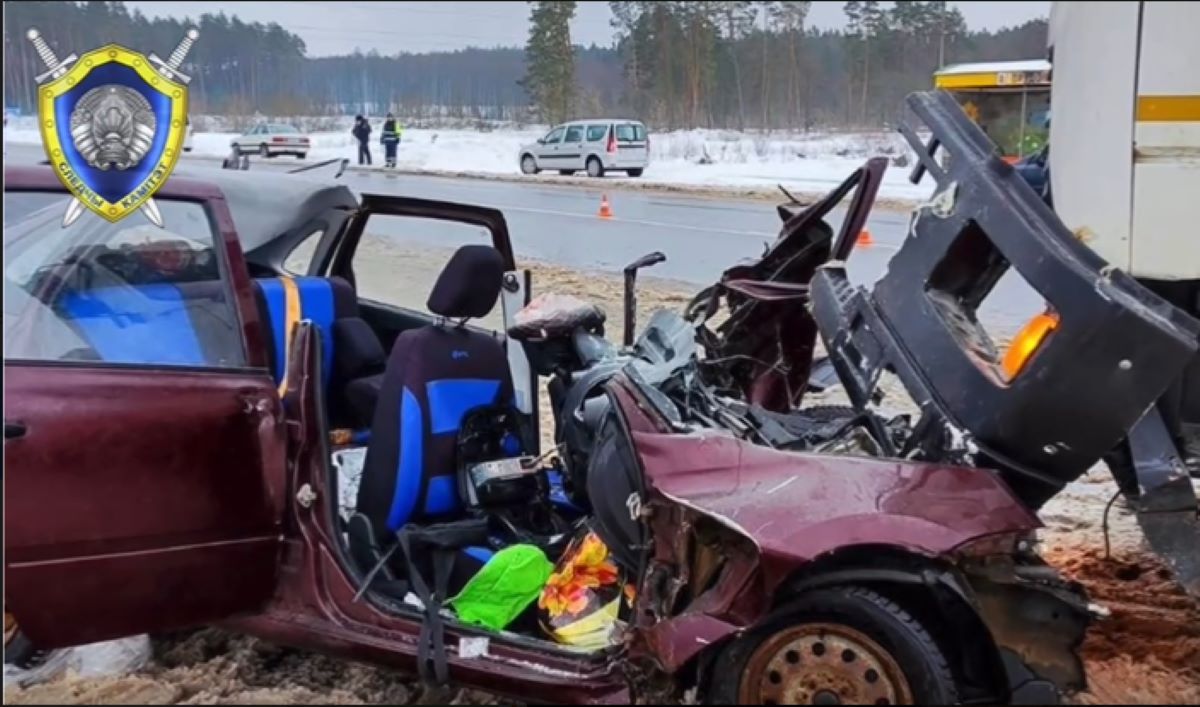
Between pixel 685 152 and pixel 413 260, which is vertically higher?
pixel 685 152

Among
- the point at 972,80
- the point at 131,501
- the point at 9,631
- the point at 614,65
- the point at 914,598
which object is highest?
the point at 972,80

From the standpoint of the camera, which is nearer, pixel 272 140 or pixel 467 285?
pixel 467 285

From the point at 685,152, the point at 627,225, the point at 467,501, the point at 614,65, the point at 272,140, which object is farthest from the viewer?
the point at 627,225

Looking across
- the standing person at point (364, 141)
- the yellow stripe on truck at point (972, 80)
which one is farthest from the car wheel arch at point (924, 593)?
the yellow stripe on truck at point (972, 80)

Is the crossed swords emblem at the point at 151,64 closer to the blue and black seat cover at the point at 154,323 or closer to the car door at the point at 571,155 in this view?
the blue and black seat cover at the point at 154,323

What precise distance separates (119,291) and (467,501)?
1.26m

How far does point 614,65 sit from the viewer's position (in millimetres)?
5457

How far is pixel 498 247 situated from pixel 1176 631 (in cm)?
280

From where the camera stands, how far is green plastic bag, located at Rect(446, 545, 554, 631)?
126 inches

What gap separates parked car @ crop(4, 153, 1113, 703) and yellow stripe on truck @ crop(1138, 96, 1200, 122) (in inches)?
32.3

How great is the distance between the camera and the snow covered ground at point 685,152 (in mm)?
6308

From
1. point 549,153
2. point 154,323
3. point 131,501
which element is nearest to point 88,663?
point 131,501

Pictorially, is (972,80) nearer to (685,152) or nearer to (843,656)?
(685,152)

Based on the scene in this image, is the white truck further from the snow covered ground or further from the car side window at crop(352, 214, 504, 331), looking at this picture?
the car side window at crop(352, 214, 504, 331)
